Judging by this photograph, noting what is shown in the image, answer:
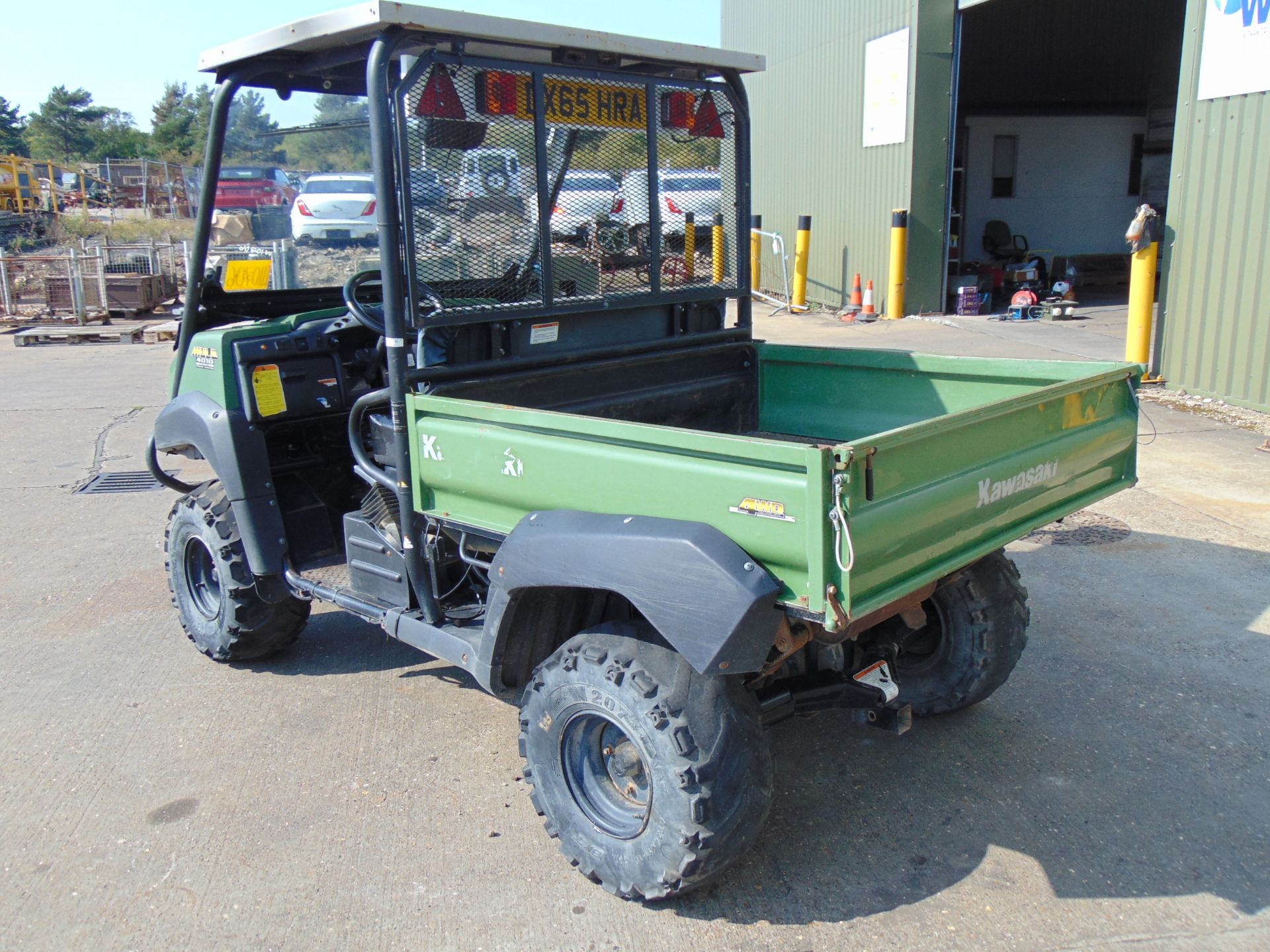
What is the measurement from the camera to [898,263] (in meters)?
13.7

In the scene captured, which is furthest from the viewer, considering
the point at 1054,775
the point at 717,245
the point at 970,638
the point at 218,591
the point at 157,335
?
the point at 157,335

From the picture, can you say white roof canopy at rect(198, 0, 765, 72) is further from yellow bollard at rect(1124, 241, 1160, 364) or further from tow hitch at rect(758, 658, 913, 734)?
yellow bollard at rect(1124, 241, 1160, 364)

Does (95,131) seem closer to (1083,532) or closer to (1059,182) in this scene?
(1059,182)

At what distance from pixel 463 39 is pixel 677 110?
3.29 ft

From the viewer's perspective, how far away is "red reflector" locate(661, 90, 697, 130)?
404cm

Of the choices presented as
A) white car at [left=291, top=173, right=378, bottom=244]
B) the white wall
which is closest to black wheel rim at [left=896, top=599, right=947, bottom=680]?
white car at [left=291, top=173, right=378, bottom=244]

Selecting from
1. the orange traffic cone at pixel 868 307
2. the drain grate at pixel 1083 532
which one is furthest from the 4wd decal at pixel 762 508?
the orange traffic cone at pixel 868 307

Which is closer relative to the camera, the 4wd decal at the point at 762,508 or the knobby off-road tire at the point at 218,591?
the 4wd decal at the point at 762,508

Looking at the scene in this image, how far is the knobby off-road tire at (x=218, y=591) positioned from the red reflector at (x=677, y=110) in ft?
7.59

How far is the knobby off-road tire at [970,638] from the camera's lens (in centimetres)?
378

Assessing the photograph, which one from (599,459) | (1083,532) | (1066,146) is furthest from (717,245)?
(1066,146)

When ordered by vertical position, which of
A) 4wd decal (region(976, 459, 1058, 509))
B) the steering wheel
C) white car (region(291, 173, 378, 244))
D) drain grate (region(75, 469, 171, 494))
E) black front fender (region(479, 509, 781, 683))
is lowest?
A: drain grate (region(75, 469, 171, 494))

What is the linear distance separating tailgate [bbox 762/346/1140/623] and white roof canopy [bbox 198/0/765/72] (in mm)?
1306

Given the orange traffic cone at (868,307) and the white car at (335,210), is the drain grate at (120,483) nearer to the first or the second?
the white car at (335,210)
